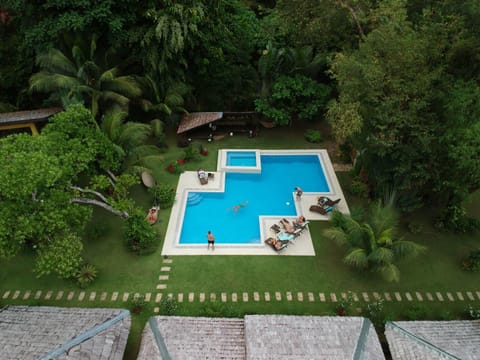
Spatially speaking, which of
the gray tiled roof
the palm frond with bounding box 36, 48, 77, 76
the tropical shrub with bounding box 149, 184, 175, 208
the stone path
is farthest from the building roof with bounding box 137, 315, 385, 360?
the palm frond with bounding box 36, 48, 77, 76

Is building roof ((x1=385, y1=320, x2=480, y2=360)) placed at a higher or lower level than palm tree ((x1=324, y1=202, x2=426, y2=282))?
lower

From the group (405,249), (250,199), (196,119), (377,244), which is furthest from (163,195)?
(405,249)

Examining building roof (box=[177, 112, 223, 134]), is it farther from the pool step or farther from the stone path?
the stone path

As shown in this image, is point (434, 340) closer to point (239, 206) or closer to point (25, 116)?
point (239, 206)

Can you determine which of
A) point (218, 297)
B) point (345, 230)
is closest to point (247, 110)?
point (345, 230)

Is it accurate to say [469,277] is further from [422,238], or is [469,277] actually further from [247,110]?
[247,110]
